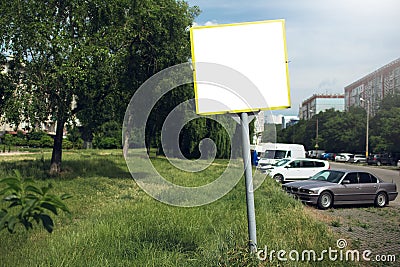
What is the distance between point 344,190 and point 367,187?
3.25 ft

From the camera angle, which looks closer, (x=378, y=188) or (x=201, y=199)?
(x=201, y=199)

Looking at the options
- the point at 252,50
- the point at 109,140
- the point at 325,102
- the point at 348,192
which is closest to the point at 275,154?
the point at 348,192

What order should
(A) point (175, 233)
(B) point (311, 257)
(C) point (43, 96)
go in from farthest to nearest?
(C) point (43, 96)
(A) point (175, 233)
(B) point (311, 257)

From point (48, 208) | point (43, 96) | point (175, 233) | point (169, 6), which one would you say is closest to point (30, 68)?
point (43, 96)

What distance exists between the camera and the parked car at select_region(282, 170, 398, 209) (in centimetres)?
1420

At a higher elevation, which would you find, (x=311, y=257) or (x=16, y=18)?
(x=16, y=18)

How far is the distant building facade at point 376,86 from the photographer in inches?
2675

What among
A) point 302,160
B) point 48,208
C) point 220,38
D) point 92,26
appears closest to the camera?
point 48,208

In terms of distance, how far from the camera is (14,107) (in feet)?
49.8

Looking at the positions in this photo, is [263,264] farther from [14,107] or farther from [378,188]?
[14,107]

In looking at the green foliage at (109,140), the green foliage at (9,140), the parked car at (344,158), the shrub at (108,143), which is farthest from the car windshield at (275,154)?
the green foliage at (9,140)

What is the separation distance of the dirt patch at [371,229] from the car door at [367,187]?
366mm

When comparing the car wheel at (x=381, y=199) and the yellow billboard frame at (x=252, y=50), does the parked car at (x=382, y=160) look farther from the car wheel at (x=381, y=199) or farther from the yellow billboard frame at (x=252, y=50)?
the yellow billboard frame at (x=252, y=50)

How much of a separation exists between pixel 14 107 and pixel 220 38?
1234 cm
